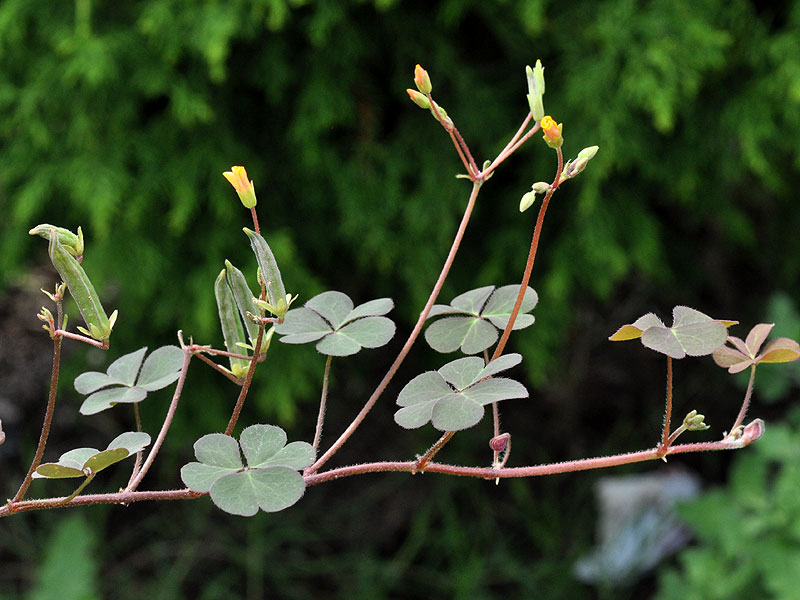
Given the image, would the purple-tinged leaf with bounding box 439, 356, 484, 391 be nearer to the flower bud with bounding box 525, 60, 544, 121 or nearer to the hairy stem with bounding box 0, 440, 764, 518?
the hairy stem with bounding box 0, 440, 764, 518

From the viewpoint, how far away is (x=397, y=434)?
2.85 meters

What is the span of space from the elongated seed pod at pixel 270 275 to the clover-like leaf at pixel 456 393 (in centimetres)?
11

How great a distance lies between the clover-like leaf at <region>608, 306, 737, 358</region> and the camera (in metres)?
0.61

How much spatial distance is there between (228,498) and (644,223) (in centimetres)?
172

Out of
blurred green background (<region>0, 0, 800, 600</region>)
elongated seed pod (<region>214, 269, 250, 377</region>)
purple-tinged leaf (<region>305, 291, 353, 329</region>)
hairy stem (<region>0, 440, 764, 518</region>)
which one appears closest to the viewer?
hairy stem (<region>0, 440, 764, 518</region>)

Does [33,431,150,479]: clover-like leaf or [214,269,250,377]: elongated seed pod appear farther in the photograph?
[214,269,250,377]: elongated seed pod

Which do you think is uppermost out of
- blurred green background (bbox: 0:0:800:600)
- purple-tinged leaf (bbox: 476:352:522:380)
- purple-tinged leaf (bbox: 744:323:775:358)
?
blurred green background (bbox: 0:0:800:600)

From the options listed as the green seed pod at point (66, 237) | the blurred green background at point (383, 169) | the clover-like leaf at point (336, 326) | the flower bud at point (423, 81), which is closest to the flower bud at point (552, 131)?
the flower bud at point (423, 81)

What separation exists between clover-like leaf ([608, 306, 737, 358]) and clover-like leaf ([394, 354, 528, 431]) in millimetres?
90

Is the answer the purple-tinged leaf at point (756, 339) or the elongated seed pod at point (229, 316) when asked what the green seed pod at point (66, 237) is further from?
the purple-tinged leaf at point (756, 339)

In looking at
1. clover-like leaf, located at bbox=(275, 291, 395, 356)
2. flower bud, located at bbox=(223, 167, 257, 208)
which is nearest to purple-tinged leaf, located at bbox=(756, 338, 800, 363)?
clover-like leaf, located at bbox=(275, 291, 395, 356)

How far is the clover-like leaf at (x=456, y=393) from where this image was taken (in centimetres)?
57

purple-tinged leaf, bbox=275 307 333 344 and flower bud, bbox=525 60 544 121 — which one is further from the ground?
flower bud, bbox=525 60 544 121

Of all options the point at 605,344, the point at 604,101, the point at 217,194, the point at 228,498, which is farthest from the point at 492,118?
the point at 228,498
